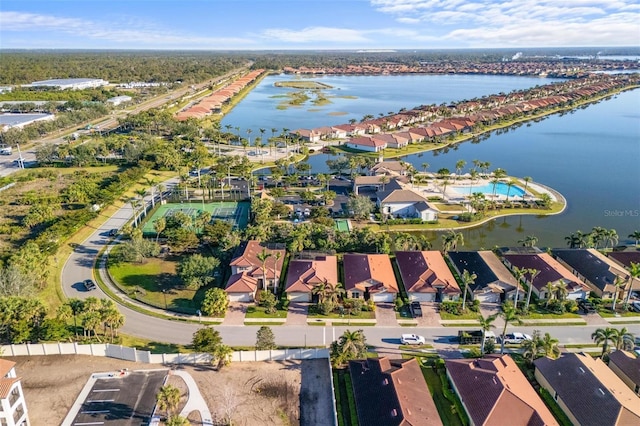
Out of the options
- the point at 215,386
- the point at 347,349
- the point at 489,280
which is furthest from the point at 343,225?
the point at 215,386

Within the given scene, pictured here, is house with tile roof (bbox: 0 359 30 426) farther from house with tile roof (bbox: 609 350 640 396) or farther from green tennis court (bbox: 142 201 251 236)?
house with tile roof (bbox: 609 350 640 396)

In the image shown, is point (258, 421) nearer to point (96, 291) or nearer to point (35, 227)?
point (96, 291)

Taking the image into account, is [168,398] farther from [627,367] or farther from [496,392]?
[627,367]

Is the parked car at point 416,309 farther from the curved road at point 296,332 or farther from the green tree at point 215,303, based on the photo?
the green tree at point 215,303

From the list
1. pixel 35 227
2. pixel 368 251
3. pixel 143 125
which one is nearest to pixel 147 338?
pixel 368 251

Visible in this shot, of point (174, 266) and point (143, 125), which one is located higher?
point (143, 125)

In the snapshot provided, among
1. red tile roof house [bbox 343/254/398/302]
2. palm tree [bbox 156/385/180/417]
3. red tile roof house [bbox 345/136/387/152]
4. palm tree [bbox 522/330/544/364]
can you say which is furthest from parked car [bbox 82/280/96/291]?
red tile roof house [bbox 345/136/387/152]

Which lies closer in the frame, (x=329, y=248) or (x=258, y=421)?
(x=258, y=421)

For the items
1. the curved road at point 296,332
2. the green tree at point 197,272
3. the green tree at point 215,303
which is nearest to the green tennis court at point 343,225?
the green tree at point 197,272
